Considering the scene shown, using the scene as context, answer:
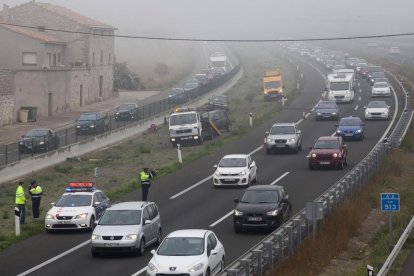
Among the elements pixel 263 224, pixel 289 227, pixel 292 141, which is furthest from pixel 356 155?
pixel 289 227

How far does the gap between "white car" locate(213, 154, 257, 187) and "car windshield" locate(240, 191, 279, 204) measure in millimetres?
8959

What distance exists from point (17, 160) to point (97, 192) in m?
17.4

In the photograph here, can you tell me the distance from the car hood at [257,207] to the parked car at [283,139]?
1957 centimetres

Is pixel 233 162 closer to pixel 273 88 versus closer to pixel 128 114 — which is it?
pixel 128 114

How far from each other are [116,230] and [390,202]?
7645 mm

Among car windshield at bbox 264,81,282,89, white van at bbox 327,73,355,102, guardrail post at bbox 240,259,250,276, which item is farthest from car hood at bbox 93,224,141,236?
car windshield at bbox 264,81,282,89

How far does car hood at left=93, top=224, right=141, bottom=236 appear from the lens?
26047 millimetres

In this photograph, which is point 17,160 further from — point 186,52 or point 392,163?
point 186,52

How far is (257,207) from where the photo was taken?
96.8 ft

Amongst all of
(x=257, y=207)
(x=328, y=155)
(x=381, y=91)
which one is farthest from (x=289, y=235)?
(x=381, y=91)

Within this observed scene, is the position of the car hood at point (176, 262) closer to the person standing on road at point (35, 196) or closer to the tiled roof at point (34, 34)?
the person standing on road at point (35, 196)

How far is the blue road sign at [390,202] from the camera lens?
81.9 feet

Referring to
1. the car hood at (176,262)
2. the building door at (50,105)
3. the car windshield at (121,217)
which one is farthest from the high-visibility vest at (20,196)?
the building door at (50,105)

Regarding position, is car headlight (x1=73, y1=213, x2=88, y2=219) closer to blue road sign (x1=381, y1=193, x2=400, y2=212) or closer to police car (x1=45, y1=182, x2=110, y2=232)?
police car (x1=45, y1=182, x2=110, y2=232)
